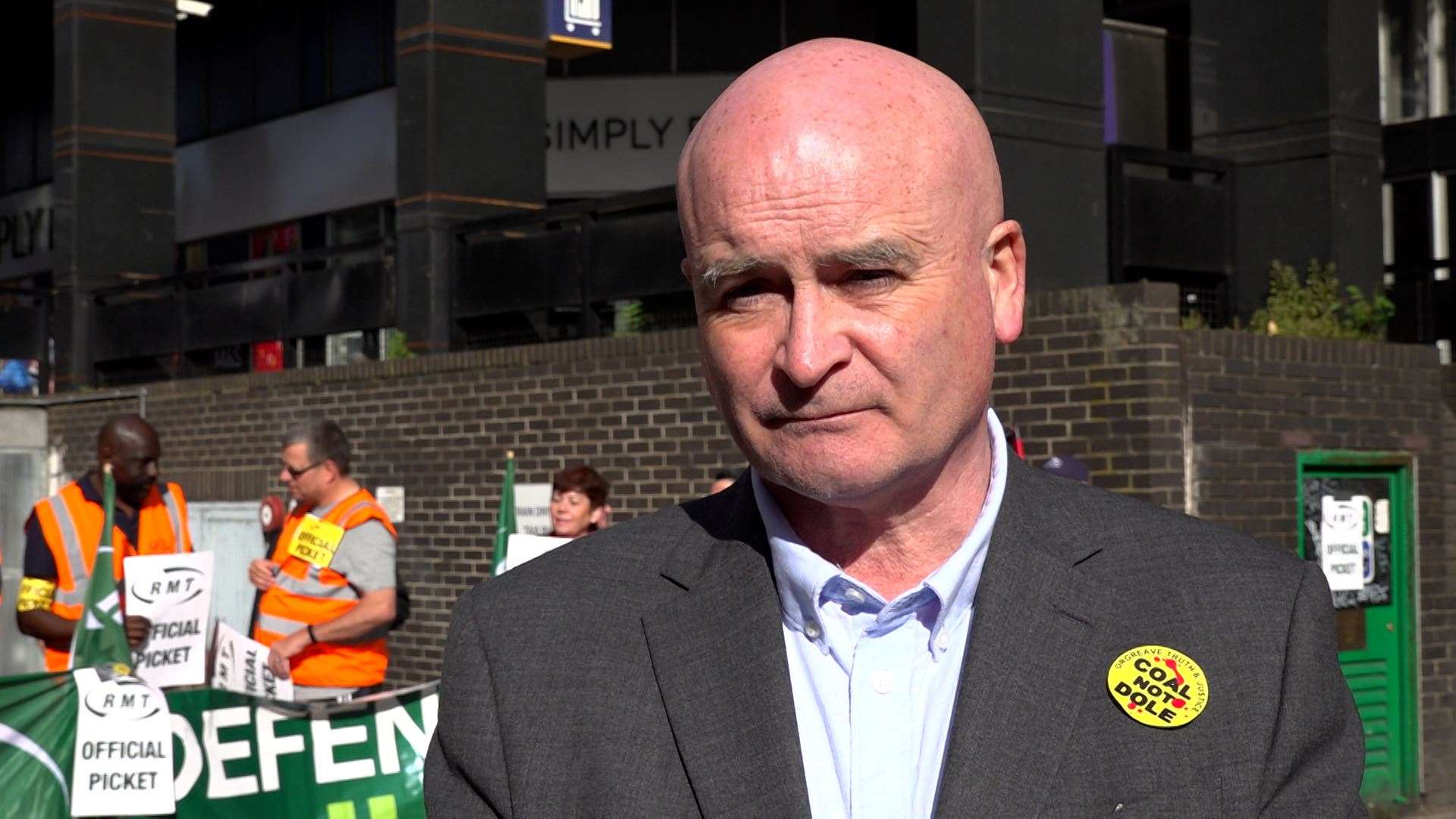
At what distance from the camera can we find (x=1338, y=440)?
1087cm

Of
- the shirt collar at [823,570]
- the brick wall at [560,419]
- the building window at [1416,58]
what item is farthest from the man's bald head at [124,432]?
the building window at [1416,58]

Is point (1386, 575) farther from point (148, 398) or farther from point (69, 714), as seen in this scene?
point (148, 398)

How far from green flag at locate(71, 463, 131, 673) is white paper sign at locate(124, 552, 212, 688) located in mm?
524

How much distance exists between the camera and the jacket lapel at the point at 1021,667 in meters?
1.85

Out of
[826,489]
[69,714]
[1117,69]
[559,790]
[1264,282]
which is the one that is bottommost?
[69,714]

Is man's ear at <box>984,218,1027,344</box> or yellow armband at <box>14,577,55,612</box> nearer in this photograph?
man's ear at <box>984,218,1027,344</box>

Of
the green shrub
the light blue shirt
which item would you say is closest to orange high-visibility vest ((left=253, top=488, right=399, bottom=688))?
the green shrub

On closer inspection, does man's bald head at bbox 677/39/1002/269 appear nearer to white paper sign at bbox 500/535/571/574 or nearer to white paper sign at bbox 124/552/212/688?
white paper sign at bbox 500/535/571/574

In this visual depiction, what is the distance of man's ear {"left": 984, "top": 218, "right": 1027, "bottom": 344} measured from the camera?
2.01 m

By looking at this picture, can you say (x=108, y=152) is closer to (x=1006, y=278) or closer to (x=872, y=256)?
(x=1006, y=278)

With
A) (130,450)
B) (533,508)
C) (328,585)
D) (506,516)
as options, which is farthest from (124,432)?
(533,508)

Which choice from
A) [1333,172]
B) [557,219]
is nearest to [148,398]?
[557,219]

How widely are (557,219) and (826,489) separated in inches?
492

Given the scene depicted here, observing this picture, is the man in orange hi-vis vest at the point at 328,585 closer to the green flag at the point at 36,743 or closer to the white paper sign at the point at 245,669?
the white paper sign at the point at 245,669
